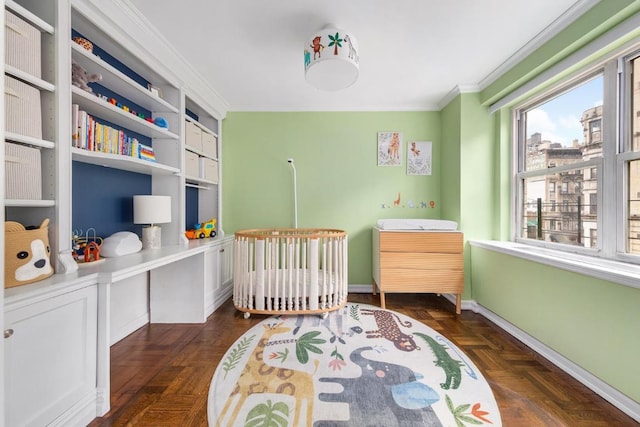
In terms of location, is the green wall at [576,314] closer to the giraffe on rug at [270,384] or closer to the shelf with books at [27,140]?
the giraffe on rug at [270,384]

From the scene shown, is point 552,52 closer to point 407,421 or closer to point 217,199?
point 407,421

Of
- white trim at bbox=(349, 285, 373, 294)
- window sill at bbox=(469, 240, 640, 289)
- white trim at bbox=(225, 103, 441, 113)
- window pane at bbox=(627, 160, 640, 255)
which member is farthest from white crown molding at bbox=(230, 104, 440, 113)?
white trim at bbox=(349, 285, 373, 294)

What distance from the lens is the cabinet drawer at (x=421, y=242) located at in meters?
2.45

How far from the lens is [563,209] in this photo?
6.47 feet

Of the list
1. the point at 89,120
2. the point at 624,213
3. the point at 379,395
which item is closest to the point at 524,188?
the point at 624,213

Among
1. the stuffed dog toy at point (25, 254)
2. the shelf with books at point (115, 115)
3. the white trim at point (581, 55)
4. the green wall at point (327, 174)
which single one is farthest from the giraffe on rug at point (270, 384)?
the white trim at point (581, 55)

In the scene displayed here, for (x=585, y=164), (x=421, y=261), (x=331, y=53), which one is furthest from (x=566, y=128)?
(x=331, y=53)

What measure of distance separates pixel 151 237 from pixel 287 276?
1.14 metres

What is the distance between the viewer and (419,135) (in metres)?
3.06

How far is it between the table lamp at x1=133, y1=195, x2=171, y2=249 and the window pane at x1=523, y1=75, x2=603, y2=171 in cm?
308

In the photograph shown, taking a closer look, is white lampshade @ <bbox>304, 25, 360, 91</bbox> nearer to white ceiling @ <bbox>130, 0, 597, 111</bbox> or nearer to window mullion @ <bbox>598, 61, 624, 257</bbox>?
white ceiling @ <bbox>130, 0, 597, 111</bbox>

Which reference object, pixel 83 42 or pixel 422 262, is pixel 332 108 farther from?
pixel 83 42

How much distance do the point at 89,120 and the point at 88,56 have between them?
1.12 ft

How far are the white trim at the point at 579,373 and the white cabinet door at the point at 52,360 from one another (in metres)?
2.63
